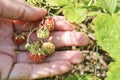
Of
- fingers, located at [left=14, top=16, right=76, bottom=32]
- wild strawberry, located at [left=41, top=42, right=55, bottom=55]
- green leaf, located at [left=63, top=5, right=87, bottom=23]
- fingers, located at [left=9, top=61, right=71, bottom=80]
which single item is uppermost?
green leaf, located at [left=63, top=5, right=87, bottom=23]

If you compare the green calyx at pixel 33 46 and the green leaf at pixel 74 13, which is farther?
the green calyx at pixel 33 46

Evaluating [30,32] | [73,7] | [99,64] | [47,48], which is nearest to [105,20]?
[73,7]

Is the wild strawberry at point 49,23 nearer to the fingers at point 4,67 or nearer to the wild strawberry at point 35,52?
the wild strawberry at point 35,52

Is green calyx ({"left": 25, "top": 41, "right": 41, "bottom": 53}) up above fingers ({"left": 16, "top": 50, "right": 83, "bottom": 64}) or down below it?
above

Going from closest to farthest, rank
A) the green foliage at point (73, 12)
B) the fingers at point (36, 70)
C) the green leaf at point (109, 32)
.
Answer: the green leaf at point (109, 32) < the green foliage at point (73, 12) < the fingers at point (36, 70)

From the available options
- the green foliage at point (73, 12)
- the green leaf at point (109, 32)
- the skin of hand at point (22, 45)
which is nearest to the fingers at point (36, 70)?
the skin of hand at point (22, 45)

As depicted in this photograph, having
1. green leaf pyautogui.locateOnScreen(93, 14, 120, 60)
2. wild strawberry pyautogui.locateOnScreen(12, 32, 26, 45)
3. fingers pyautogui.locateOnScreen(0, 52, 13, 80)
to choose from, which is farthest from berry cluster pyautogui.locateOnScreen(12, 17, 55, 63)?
green leaf pyautogui.locateOnScreen(93, 14, 120, 60)

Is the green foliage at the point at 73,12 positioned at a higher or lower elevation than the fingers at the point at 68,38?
higher

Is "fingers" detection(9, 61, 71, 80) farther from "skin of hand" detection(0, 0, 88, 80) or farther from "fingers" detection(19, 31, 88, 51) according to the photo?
"fingers" detection(19, 31, 88, 51)

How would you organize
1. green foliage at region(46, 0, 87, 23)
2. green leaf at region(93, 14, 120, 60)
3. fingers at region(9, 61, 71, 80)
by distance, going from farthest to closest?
fingers at region(9, 61, 71, 80), green foliage at region(46, 0, 87, 23), green leaf at region(93, 14, 120, 60)
